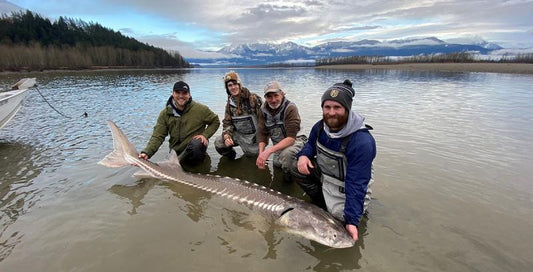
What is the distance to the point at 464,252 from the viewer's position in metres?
3.22

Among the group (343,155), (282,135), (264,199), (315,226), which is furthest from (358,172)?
(282,135)

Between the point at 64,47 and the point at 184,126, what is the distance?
96.9 metres

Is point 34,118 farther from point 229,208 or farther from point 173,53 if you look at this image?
point 173,53

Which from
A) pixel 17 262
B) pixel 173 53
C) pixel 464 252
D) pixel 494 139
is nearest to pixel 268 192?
pixel 464 252

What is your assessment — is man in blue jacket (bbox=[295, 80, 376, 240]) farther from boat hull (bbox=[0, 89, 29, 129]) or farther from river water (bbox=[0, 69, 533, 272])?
boat hull (bbox=[0, 89, 29, 129])

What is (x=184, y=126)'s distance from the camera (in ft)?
19.7

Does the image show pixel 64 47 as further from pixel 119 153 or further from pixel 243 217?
pixel 243 217

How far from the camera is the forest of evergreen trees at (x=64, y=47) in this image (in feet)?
188

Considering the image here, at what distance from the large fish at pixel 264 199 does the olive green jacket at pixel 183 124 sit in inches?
28.5

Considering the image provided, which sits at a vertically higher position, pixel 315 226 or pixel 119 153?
pixel 119 153

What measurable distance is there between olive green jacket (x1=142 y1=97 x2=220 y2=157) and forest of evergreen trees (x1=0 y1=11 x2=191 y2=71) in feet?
189

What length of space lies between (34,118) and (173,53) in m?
115

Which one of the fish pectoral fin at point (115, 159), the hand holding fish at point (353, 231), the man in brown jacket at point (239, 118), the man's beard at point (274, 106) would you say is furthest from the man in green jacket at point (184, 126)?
the hand holding fish at point (353, 231)

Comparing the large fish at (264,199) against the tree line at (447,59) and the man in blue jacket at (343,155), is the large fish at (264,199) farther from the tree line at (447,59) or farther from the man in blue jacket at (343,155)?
the tree line at (447,59)
